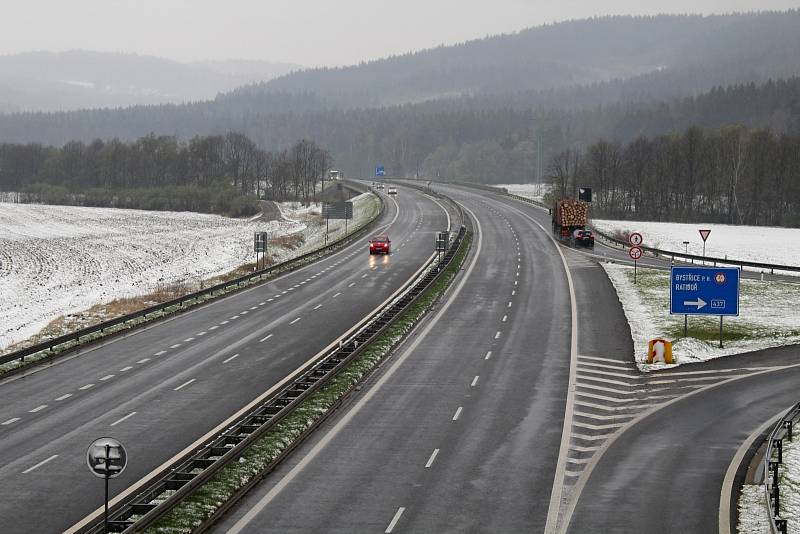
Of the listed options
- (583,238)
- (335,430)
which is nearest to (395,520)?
(335,430)

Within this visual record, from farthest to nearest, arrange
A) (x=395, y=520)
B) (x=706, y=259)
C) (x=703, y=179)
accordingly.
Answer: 1. (x=703, y=179)
2. (x=706, y=259)
3. (x=395, y=520)

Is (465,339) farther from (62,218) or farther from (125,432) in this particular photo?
(62,218)

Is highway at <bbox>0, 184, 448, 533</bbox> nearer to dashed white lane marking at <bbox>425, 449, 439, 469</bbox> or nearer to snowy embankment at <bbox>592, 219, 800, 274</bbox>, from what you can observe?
dashed white lane marking at <bbox>425, 449, 439, 469</bbox>

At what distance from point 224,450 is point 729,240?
9255 cm

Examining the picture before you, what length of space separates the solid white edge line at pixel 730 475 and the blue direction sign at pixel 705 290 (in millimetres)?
11909

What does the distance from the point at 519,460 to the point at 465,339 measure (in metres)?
20.3

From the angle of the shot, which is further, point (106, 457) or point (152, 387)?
point (152, 387)

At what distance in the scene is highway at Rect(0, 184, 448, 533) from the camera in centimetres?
2698

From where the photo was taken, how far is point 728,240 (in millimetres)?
111562

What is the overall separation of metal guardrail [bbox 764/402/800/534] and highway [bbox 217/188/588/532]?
206 inches

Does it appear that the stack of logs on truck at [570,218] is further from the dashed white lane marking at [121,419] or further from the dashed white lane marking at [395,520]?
the dashed white lane marking at [395,520]

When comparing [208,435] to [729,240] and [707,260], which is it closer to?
[707,260]

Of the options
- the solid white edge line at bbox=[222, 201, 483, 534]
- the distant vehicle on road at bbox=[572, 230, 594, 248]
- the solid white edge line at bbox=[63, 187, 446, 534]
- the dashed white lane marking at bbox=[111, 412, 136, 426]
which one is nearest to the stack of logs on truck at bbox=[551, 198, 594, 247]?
the distant vehicle on road at bbox=[572, 230, 594, 248]

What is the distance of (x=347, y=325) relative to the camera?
175ft
